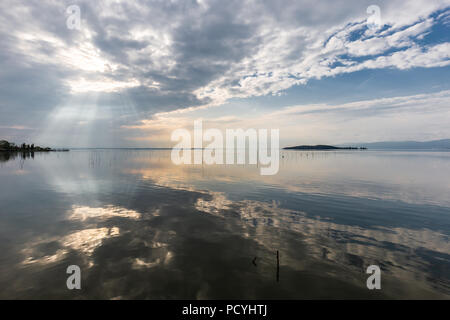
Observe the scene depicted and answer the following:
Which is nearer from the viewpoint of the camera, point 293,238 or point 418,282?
point 418,282

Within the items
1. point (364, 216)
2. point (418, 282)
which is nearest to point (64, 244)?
point (418, 282)

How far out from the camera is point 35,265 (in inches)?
417

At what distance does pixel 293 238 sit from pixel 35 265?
50.1ft

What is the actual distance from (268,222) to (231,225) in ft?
10.6

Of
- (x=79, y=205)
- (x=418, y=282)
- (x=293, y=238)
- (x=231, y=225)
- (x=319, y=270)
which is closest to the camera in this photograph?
(x=418, y=282)

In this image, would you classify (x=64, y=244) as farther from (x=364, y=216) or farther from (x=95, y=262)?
(x=364, y=216)

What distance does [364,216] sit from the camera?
740 inches

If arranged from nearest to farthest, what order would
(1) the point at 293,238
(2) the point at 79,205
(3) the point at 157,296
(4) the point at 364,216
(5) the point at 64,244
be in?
(3) the point at 157,296 → (5) the point at 64,244 → (1) the point at 293,238 → (4) the point at 364,216 → (2) the point at 79,205
